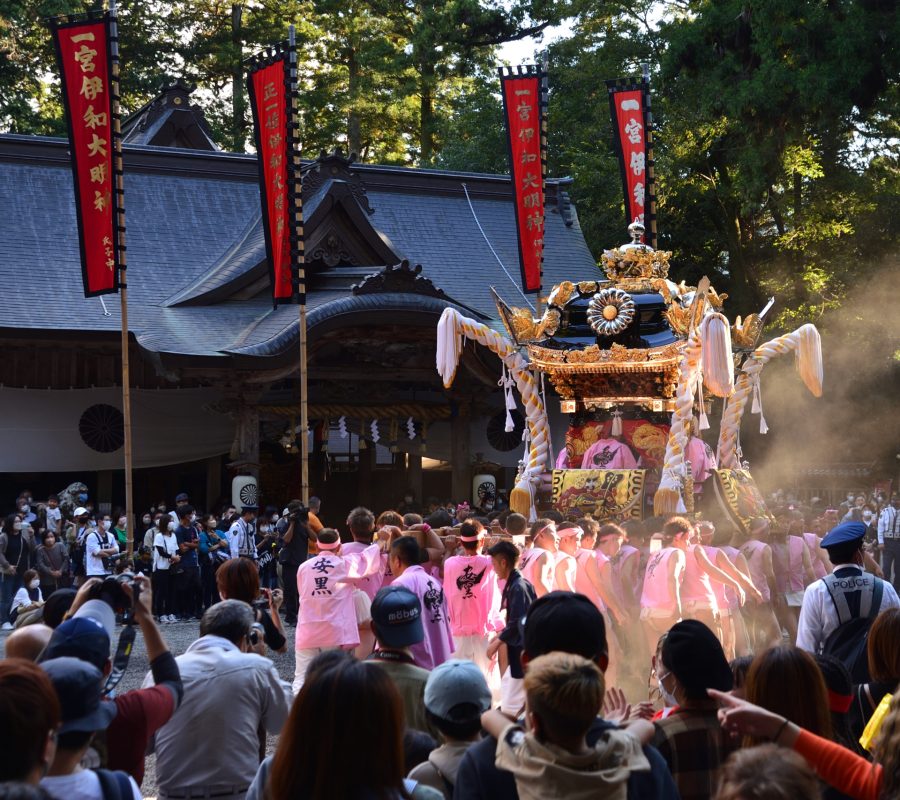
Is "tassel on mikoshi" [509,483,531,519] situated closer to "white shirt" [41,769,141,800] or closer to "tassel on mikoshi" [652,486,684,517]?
"tassel on mikoshi" [652,486,684,517]

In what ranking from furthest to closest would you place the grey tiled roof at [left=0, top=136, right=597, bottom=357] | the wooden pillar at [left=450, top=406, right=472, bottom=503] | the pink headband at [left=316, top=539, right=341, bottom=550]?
the wooden pillar at [left=450, top=406, right=472, bottom=503]
the grey tiled roof at [left=0, top=136, right=597, bottom=357]
the pink headband at [left=316, top=539, right=341, bottom=550]

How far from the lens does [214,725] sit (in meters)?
4.45

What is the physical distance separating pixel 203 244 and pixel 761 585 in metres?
15.6

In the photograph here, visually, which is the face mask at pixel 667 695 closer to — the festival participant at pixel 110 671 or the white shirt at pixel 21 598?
the festival participant at pixel 110 671

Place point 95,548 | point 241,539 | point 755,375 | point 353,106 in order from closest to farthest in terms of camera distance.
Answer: point 95,548 < point 755,375 < point 241,539 < point 353,106

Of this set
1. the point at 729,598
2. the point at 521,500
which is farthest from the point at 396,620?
the point at 521,500

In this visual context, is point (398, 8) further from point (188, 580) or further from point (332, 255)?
point (188, 580)

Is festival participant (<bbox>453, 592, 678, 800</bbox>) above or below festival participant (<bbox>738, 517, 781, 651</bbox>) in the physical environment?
above

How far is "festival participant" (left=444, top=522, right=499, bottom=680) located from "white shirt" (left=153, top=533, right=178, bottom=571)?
7.32m

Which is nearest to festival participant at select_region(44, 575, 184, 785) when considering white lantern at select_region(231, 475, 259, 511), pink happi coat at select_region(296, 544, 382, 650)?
pink happi coat at select_region(296, 544, 382, 650)

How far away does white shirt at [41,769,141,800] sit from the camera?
128 inches

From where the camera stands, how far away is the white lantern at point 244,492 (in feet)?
62.2

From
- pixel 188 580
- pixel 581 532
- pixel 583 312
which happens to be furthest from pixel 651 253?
Answer: pixel 188 580

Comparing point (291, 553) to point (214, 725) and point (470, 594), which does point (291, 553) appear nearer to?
point (470, 594)
